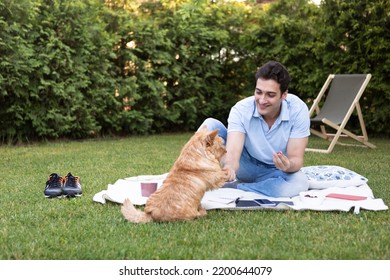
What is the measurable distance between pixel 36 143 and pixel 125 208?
5.90 m

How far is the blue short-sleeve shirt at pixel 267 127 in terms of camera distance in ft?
14.7

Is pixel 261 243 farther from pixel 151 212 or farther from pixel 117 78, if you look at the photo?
pixel 117 78

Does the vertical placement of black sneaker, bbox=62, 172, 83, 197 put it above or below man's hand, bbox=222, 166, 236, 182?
below

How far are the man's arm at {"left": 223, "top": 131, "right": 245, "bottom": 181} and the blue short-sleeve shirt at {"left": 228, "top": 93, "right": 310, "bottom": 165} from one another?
52mm

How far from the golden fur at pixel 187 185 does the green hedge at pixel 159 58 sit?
516cm

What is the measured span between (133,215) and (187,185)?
16.4 inches

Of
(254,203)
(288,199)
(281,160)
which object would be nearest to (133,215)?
(254,203)

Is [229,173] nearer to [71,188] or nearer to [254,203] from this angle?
[254,203]

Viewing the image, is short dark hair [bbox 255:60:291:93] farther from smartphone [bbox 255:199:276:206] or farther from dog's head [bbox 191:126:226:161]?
smartphone [bbox 255:199:276:206]

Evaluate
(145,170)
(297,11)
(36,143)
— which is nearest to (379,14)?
(297,11)

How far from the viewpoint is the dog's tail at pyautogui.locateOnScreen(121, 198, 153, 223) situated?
12.2ft

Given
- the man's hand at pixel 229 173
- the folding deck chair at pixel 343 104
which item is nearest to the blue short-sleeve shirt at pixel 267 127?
the man's hand at pixel 229 173

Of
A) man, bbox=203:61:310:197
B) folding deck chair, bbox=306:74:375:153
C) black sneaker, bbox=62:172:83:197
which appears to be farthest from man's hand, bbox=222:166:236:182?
folding deck chair, bbox=306:74:375:153
